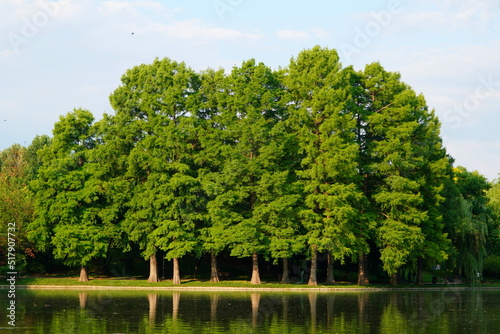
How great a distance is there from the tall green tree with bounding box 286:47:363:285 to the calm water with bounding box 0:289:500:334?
11115mm

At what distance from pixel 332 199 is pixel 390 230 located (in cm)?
702

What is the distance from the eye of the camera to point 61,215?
208ft

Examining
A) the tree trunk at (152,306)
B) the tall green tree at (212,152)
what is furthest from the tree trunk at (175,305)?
the tall green tree at (212,152)

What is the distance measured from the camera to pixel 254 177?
2507 inches

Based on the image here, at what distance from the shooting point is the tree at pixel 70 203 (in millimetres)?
62500

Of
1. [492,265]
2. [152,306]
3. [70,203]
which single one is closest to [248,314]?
[152,306]

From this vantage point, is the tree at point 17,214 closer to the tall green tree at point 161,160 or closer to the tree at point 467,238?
the tall green tree at point 161,160

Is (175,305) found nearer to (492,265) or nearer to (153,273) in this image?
(153,273)

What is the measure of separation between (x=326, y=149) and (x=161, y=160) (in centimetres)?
1638

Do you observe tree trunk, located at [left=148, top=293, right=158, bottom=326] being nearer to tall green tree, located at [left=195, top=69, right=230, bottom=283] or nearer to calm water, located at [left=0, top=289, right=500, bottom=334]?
calm water, located at [left=0, top=289, right=500, bottom=334]

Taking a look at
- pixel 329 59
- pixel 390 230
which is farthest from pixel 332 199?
pixel 329 59

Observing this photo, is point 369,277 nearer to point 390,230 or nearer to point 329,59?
point 390,230

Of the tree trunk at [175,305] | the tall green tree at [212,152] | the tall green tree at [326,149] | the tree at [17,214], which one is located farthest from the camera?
the tree at [17,214]

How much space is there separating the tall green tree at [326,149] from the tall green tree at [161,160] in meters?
11.0
